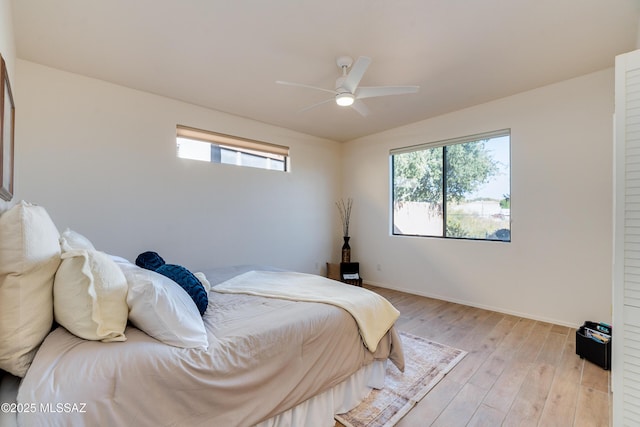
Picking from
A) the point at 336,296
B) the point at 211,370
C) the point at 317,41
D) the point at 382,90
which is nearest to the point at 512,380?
the point at 336,296

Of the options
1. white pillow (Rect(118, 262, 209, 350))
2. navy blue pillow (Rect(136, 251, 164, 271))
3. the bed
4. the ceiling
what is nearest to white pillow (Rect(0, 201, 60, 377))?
the bed

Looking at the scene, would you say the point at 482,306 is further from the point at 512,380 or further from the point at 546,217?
the point at 512,380

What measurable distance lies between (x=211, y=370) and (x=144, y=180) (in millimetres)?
2650

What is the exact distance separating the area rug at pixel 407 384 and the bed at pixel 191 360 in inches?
2.9

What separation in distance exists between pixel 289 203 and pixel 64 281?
11.3ft

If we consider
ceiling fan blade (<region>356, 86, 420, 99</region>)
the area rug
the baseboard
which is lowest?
the area rug

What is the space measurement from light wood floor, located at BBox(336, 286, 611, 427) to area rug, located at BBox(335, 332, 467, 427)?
0.06m

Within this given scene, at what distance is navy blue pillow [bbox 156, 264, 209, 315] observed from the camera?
1632 millimetres

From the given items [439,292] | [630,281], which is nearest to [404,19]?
[630,281]

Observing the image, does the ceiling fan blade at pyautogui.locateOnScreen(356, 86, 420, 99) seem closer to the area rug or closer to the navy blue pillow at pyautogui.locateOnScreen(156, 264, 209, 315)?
the navy blue pillow at pyautogui.locateOnScreen(156, 264, 209, 315)

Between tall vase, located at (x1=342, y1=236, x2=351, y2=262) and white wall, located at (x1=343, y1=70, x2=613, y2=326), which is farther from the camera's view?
tall vase, located at (x1=342, y1=236, x2=351, y2=262)

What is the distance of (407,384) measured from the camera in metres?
1.99

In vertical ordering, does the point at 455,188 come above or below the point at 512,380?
above

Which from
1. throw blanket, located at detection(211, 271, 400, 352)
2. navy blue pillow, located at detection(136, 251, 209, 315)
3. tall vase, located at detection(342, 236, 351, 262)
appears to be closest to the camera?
navy blue pillow, located at detection(136, 251, 209, 315)
